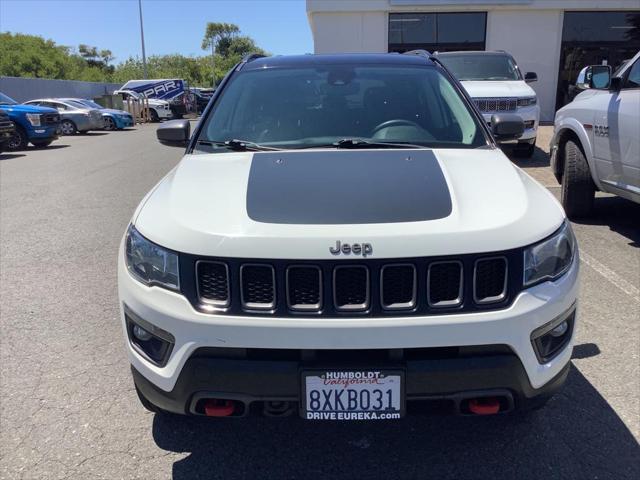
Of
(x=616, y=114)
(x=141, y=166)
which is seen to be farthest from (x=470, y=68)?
(x=141, y=166)

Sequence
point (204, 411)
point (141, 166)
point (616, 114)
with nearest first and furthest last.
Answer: point (204, 411) → point (616, 114) → point (141, 166)

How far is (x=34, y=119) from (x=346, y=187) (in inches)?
679

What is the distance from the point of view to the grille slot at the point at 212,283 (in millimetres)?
2139

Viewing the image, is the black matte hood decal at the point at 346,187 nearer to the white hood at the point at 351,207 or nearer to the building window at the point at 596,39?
the white hood at the point at 351,207

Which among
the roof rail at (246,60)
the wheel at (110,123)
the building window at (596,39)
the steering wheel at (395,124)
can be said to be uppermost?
the building window at (596,39)

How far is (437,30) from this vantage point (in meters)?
19.4

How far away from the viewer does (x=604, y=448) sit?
2615 mm

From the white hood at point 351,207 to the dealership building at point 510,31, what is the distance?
17.7 meters

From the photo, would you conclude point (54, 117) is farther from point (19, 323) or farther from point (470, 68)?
point (19, 323)

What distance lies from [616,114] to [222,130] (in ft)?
12.7

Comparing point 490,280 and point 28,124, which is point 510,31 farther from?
point 490,280

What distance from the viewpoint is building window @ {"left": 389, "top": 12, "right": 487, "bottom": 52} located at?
19406 mm

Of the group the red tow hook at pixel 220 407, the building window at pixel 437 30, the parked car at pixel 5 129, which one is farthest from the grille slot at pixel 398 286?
the building window at pixel 437 30

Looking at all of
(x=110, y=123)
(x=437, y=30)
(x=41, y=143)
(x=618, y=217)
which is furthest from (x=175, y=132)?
(x=110, y=123)
